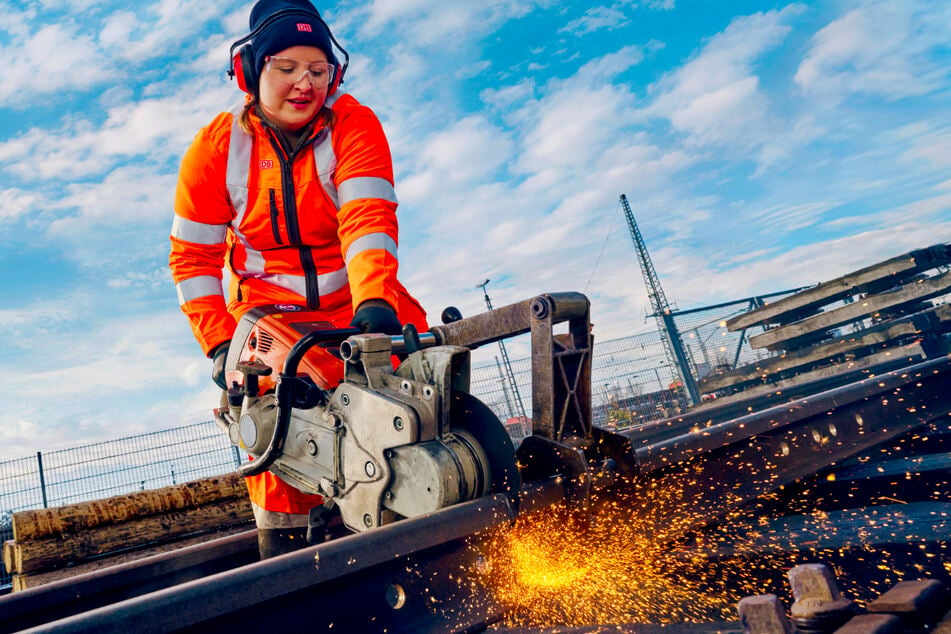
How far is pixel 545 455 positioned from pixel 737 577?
0.83 m

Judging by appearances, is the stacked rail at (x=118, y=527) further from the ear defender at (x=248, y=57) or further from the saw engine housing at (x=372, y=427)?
the ear defender at (x=248, y=57)

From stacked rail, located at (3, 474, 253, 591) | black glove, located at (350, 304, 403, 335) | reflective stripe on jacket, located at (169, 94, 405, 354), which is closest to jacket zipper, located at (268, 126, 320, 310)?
reflective stripe on jacket, located at (169, 94, 405, 354)

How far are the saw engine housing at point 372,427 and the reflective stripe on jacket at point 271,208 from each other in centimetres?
39

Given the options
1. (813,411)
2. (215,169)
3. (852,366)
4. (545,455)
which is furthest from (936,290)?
(215,169)

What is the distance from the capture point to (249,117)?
102 inches

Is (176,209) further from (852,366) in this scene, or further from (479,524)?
(852,366)

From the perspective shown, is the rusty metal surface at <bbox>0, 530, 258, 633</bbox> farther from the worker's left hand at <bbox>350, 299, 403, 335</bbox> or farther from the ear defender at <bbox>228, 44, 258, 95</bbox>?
the ear defender at <bbox>228, 44, 258, 95</bbox>

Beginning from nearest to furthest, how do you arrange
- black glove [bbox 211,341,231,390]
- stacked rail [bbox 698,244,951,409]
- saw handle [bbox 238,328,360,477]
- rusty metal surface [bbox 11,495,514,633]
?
rusty metal surface [bbox 11,495,514,633]
saw handle [bbox 238,328,360,477]
black glove [bbox 211,341,231,390]
stacked rail [bbox 698,244,951,409]

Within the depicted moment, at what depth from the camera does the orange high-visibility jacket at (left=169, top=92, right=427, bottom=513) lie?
2484mm

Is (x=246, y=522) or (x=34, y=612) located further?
(x=246, y=522)

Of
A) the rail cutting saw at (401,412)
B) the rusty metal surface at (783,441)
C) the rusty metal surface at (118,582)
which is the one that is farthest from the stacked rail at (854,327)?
the rusty metal surface at (118,582)

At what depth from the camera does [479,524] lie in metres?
1.58

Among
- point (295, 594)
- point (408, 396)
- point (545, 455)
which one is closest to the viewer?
point (295, 594)

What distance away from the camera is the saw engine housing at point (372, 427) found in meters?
1.73
